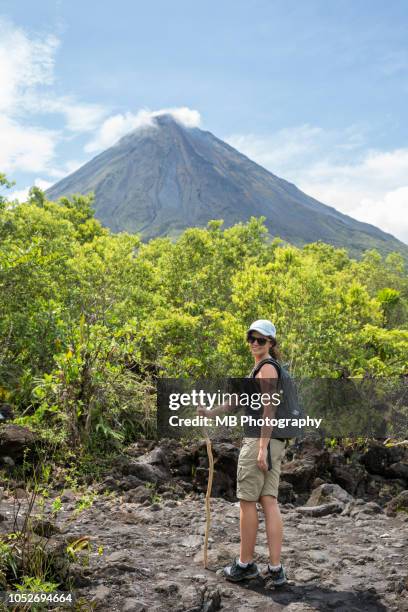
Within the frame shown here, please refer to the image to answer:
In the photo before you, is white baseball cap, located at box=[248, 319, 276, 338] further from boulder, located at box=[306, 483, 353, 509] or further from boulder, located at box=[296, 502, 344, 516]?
boulder, located at box=[306, 483, 353, 509]

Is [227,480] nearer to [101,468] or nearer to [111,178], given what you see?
[101,468]

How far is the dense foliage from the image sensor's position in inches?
330

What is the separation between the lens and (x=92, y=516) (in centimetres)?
603

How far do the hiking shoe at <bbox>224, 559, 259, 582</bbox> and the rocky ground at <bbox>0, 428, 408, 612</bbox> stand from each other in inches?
2.6

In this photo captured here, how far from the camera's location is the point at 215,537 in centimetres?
564

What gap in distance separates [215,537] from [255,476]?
155 centimetres

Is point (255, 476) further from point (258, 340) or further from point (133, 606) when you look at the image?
point (133, 606)

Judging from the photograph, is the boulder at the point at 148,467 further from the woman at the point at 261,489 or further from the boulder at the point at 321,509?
the woman at the point at 261,489

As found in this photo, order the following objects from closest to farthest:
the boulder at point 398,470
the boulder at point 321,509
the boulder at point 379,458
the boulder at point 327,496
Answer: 1. the boulder at point 321,509
2. the boulder at point 327,496
3. the boulder at point 398,470
4. the boulder at point 379,458

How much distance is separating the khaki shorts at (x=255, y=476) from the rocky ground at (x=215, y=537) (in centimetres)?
69

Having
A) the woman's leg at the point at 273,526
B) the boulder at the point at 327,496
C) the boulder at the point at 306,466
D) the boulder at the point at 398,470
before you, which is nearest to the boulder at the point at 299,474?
the boulder at the point at 306,466

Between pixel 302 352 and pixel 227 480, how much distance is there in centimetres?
547

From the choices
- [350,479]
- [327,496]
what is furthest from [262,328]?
[350,479]

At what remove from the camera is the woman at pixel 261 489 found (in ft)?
14.3
